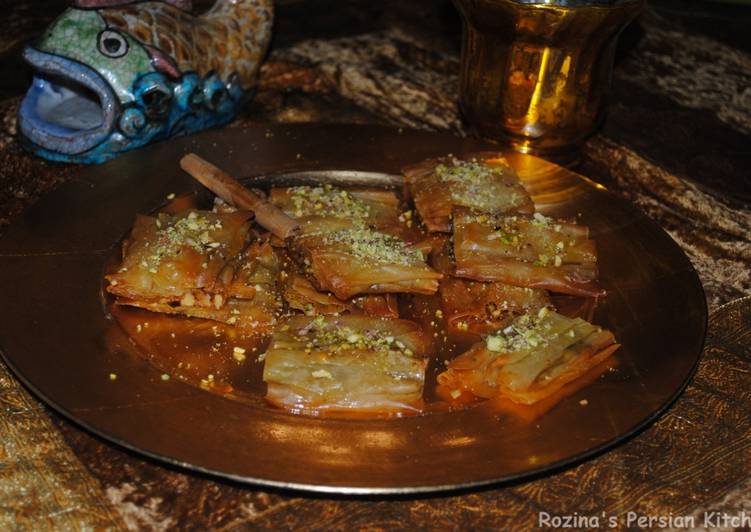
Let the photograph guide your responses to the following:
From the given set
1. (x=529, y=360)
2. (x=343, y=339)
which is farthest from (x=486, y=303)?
(x=343, y=339)

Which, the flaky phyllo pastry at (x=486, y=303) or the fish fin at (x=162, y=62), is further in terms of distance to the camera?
the fish fin at (x=162, y=62)

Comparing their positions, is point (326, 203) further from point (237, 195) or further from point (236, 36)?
point (236, 36)

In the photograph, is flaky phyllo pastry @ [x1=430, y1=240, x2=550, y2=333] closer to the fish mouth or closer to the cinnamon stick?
the cinnamon stick

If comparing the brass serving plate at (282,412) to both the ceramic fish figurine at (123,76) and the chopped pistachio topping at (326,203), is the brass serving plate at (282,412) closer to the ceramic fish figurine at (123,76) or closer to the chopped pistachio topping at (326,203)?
the ceramic fish figurine at (123,76)

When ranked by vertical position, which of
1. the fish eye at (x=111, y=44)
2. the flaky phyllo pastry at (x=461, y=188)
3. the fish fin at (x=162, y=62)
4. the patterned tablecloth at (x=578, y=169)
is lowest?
the patterned tablecloth at (x=578, y=169)

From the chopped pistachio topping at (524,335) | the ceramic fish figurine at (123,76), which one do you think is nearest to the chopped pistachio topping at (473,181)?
the chopped pistachio topping at (524,335)

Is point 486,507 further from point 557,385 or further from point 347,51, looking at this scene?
point 347,51
